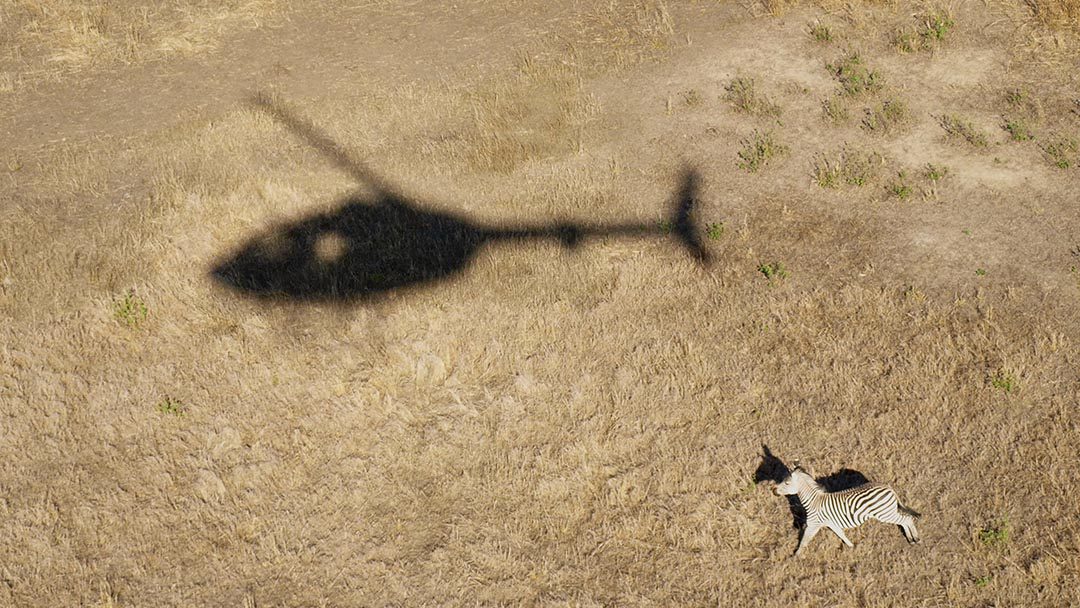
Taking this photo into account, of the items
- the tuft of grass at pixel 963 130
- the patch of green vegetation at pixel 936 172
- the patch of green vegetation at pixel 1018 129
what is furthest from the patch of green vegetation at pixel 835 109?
the patch of green vegetation at pixel 1018 129

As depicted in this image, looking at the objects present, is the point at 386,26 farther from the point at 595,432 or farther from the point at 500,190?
the point at 595,432

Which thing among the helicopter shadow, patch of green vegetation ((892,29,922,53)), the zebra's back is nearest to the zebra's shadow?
the zebra's back

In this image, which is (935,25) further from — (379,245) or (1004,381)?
(379,245)

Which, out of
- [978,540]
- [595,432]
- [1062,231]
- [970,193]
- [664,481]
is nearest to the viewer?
[978,540]

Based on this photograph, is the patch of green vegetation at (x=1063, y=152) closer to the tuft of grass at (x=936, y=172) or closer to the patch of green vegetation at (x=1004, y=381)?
the tuft of grass at (x=936, y=172)

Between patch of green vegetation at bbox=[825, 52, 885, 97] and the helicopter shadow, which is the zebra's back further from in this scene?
patch of green vegetation at bbox=[825, 52, 885, 97]

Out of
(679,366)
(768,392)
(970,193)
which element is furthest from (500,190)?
(970,193)

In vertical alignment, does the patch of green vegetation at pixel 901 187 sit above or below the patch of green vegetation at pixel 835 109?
below
